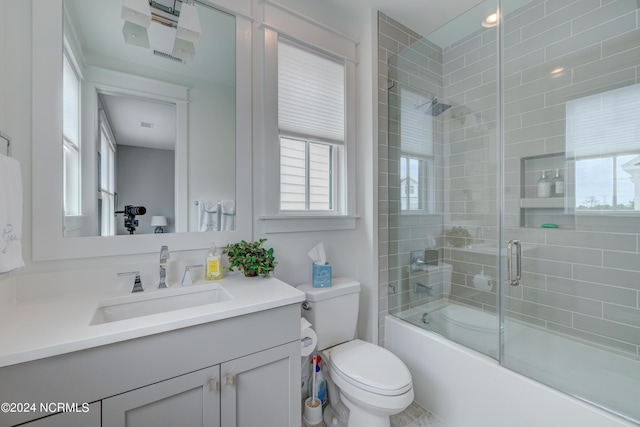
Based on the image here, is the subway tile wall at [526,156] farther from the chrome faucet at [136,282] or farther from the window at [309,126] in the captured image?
the chrome faucet at [136,282]

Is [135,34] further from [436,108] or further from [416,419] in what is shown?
[416,419]

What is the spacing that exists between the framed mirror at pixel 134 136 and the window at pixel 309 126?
0.86 feet

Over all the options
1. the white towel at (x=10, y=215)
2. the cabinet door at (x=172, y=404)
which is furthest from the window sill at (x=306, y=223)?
the white towel at (x=10, y=215)

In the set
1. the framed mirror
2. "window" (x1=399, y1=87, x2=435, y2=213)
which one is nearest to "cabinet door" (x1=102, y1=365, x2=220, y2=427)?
the framed mirror

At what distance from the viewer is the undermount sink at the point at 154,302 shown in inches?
42.9

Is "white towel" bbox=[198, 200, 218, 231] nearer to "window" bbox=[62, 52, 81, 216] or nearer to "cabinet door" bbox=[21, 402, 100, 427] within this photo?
"window" bbox=[62, 52, 81, 216]

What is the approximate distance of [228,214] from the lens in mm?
1495

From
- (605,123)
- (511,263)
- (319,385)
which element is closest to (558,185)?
(605,123)

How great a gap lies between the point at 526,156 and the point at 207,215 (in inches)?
87.5

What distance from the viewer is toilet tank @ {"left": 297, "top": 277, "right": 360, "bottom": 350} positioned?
156 centimetres

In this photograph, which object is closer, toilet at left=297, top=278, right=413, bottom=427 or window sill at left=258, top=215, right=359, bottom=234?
toilet at left=297, top=278, right=413, bottom=427

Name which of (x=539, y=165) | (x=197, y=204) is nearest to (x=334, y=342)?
(x=197, y=204)

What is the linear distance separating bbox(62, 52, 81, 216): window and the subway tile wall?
5.65ft

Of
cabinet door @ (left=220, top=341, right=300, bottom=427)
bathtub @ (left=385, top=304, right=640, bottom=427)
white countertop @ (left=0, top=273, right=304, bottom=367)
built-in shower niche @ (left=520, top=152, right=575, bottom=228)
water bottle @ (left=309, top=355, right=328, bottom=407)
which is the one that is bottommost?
water bottle @ (left=309, top=355, right=328, bottom=407)
